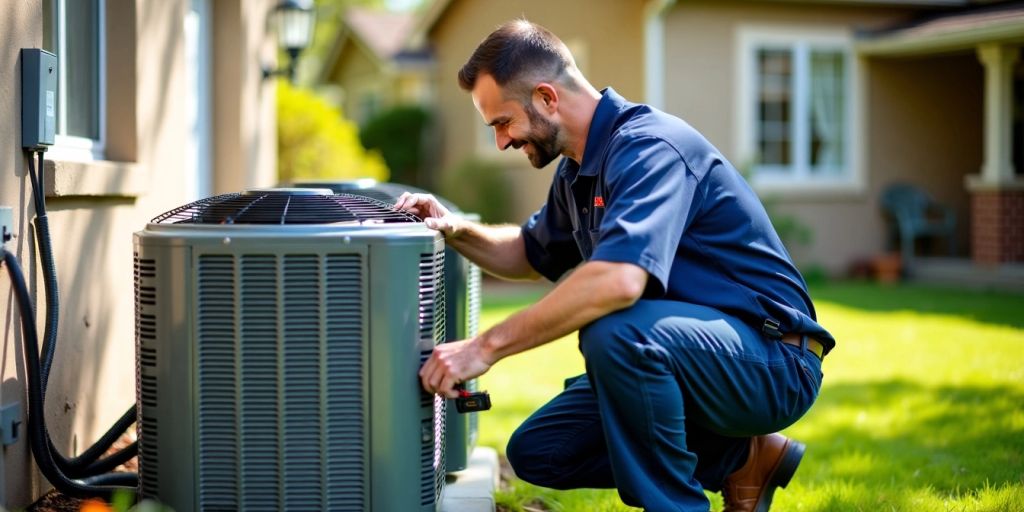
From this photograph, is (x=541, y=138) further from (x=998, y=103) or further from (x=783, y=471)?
(x=998, y=103)

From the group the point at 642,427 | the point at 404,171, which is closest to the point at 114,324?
the point at 642,427

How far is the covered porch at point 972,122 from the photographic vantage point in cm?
1097

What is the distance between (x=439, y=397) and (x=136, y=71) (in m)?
1.97

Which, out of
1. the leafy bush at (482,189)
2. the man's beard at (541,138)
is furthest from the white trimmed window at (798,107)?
the man's beard at (541,138)

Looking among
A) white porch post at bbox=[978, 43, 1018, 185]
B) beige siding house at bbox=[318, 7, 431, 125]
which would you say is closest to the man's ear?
white porch post at bbox=[978, 43, 1018, 185]

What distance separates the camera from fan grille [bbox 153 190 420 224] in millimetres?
2436

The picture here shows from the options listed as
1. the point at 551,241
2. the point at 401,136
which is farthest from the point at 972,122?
the point at 551,241

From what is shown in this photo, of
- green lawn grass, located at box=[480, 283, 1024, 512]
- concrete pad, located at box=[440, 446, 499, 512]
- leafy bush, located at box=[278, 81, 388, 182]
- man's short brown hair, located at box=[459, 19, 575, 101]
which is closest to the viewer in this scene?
man's short brown hair, located at box=[459, 19, 575, 101]

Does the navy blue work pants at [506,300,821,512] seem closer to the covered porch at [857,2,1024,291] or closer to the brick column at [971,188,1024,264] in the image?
the covered porch at [857,2,1024,291]

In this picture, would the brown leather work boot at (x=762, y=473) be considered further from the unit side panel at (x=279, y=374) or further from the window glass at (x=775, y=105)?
the window glass at (x=775, y=105)

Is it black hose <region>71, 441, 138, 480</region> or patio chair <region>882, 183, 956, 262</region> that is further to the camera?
patio chair <region>882, 183, 956, 262</region>

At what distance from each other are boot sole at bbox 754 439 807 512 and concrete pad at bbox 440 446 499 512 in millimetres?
756

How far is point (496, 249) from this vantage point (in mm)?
3207

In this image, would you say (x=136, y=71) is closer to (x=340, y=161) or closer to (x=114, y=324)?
(x=114, y=324)
